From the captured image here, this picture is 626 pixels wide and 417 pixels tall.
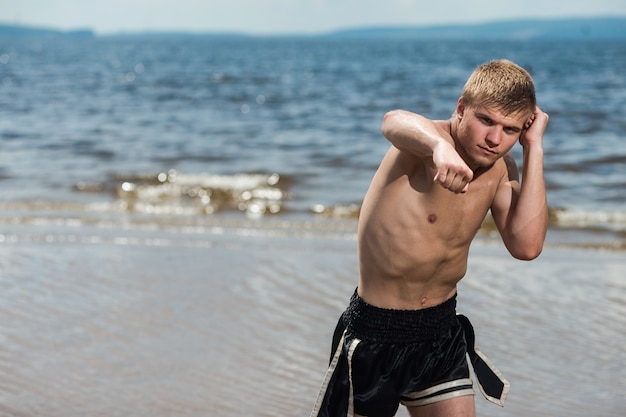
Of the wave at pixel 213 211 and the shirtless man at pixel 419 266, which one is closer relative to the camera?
the shirtless man at pixel 419 266

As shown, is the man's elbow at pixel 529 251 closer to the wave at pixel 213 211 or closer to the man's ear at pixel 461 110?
the man's ear at pixel 461 110

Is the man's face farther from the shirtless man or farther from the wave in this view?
the wave

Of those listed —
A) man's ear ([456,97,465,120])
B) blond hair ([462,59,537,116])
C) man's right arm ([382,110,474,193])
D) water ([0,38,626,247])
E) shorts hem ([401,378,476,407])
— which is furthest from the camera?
water ([0,38,626,247])

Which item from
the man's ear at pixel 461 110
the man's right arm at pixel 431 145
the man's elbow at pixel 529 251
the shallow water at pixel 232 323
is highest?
the man's ear at pixel 461 110

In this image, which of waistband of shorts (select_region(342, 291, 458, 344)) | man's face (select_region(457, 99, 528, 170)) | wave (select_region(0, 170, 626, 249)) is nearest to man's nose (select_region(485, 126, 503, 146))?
man's face (select_region(457, 99, 528, 170))

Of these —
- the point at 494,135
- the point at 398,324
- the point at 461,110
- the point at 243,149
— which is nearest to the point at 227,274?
the point at 398,324

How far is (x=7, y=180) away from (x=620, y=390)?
8.74 m

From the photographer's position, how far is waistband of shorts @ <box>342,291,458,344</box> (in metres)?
2.90

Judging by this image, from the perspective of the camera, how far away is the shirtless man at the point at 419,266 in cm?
285

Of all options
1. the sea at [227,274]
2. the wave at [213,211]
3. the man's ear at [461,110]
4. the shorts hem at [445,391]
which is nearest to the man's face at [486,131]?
the man's ear at [461,110]

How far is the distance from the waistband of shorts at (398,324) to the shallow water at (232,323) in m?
1.49

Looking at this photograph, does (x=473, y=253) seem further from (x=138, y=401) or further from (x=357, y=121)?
(x=357, y=121)

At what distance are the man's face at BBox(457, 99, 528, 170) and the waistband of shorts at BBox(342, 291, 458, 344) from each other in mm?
516

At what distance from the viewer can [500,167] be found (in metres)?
2.93
